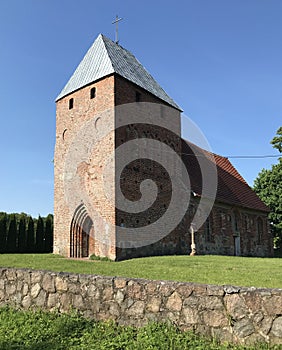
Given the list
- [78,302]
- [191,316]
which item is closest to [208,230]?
[78,302]

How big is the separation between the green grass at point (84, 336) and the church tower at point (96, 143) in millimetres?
10117

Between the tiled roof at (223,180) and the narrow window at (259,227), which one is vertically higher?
the tiled roof at (223,180)

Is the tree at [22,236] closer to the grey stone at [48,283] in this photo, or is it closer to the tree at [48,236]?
the tree at [48,236]

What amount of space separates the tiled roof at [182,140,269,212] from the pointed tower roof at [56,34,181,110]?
14.0ft

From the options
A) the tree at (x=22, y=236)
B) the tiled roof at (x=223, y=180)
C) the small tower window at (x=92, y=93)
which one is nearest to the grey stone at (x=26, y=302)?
the small tower window at (x=92, y=93)

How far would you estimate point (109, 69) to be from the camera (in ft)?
59.6

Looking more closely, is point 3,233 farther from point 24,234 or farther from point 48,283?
point 48,283

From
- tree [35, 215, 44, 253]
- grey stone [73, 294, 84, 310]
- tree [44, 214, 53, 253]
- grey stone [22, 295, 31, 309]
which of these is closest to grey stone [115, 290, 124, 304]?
grey stone [73, 294, 84, 310]

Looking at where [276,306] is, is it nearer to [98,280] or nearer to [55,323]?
[98,280]

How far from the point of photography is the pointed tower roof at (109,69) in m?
18.8

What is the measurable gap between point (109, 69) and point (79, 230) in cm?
896

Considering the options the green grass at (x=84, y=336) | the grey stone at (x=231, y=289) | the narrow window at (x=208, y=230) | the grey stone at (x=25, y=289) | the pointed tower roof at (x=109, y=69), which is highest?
the pointed tower roof at (x=109, y=69)

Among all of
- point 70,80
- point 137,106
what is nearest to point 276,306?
point 137,106

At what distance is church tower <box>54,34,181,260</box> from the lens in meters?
16.9
